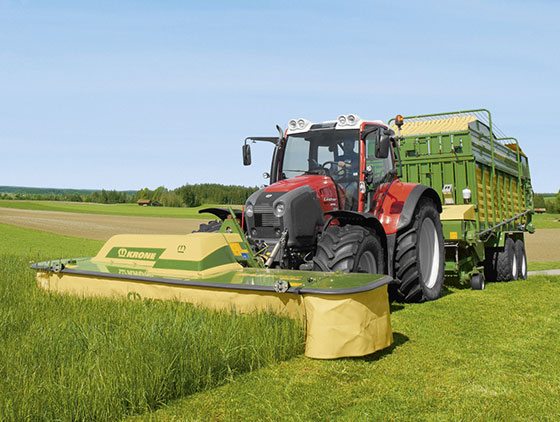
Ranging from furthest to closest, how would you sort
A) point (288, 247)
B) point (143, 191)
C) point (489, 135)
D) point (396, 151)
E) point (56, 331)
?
point (143, 191) < point (489, 135) < point (396, 151) < point (288, 247) < point (56, 331)

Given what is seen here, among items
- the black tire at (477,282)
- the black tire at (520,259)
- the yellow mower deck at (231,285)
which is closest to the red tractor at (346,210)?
the yellow mower deck at (231,285)

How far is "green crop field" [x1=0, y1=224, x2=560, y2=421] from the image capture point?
3186 mm

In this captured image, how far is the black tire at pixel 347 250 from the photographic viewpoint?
5520 millimetres

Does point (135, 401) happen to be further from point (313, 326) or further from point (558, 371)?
point (558, 371)

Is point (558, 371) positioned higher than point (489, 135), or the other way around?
point (489, 135)

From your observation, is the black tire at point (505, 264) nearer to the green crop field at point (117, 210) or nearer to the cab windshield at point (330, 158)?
the cab windshield at point (330, 158)

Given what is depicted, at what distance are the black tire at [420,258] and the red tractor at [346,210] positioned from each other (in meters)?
0.01

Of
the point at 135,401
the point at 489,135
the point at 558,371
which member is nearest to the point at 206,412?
the point at 135,401

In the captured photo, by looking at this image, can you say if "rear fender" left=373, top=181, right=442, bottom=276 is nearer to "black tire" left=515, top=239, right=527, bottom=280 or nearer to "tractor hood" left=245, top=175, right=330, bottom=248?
"tractor hood" left=245, top=175, right=330, bottom=248

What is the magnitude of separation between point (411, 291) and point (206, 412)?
14.4ft

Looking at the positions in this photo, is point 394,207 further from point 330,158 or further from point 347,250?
point 347,250

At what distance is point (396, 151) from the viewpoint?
26.8 feet

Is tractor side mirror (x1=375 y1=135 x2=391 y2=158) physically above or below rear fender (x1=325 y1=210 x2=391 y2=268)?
above

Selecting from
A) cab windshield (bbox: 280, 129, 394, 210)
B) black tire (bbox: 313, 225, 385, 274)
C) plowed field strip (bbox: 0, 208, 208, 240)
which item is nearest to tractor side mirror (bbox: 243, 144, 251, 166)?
cab windshield (bbox: 280, 129, 394, 210)
